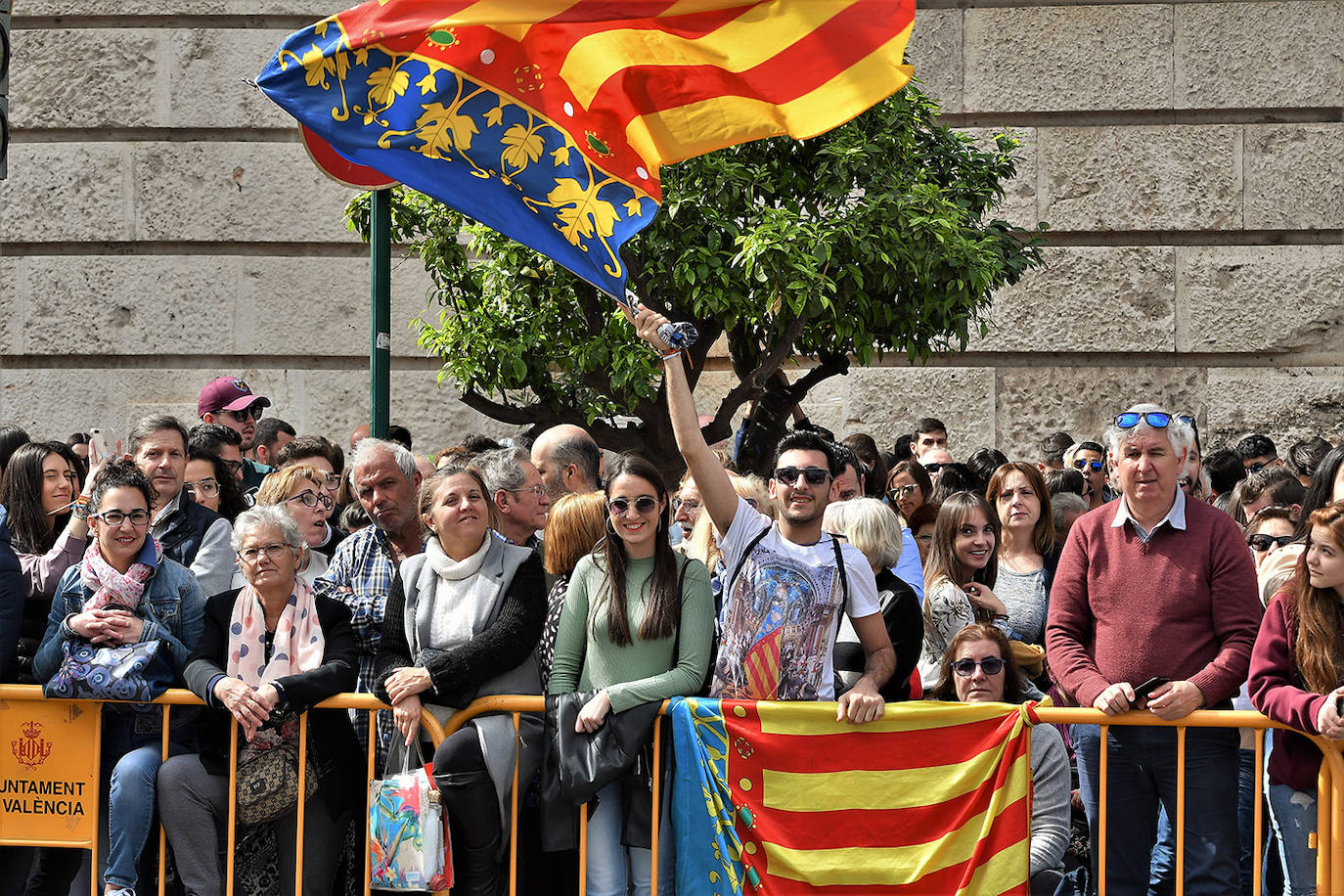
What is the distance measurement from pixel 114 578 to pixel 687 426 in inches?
83.2

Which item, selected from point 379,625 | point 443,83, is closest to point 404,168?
point 443,83

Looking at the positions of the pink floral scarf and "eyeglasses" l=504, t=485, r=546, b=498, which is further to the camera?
"eyeglasses" l=504, t=485, r=546, b=498

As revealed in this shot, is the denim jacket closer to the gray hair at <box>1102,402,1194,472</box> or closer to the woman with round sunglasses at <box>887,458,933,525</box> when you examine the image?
the gray hair at <box>1102,402,1194,472</box>

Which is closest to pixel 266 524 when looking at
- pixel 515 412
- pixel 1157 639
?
pixel 1157 639

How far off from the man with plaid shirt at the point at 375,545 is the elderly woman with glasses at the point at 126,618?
0.53 meters

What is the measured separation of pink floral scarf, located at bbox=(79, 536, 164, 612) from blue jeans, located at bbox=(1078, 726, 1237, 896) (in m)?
3.31

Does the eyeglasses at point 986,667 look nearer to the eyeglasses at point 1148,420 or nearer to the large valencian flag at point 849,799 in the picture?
the large valencian flag at point 849,799

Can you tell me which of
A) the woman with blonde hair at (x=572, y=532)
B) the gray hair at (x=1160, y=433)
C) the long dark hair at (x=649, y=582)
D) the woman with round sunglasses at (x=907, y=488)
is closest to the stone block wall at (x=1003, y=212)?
the woman with round sunglasses at (x=907, y=488)

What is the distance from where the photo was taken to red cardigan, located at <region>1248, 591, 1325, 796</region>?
473cm

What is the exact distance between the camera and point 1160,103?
33.5ft

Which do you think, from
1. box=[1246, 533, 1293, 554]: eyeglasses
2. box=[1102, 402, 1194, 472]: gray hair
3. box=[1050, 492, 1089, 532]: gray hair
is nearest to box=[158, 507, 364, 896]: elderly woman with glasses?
box=[1102, 402, 1194, 472]: gray hair

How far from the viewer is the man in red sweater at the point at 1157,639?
4.87m

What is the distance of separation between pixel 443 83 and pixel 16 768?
288 cm

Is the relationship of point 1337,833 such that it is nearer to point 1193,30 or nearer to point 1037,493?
point 1037,493
